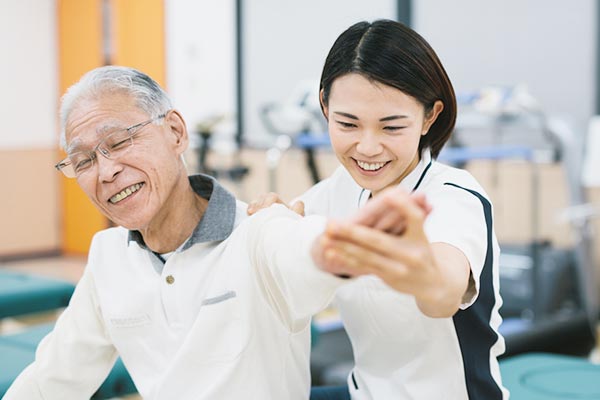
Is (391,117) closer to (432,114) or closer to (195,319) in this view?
(432,114)

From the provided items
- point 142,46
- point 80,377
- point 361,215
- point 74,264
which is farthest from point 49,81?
point 361,215

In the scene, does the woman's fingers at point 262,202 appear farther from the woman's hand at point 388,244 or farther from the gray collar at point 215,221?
the woman's hand at point 388,244

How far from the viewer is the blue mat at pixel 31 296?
3.59 meters

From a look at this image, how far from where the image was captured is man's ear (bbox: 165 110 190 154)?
1489mm

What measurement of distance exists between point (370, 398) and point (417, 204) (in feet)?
2.55

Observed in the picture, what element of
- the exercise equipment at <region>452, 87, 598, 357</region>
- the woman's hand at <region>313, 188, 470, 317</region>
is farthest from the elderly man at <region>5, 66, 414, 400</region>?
the exercise equipment at <region>452, 87, 598, 357</region>

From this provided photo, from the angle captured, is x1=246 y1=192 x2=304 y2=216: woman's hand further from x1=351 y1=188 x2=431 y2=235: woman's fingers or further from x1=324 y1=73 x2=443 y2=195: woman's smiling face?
x1=351 y1=188 x2=431 y2=235: woman's fingers

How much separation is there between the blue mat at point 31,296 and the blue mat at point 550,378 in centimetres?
218

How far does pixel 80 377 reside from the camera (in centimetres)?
162

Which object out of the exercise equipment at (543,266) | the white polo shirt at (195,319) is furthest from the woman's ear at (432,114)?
the exercise equipment at (543,266)

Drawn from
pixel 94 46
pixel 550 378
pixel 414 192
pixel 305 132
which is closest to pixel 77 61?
pixel 94 46

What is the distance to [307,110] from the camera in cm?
479

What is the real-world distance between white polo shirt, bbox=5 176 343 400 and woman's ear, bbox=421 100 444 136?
0.92 ft

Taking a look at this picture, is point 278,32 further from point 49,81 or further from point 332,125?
point 332,125
